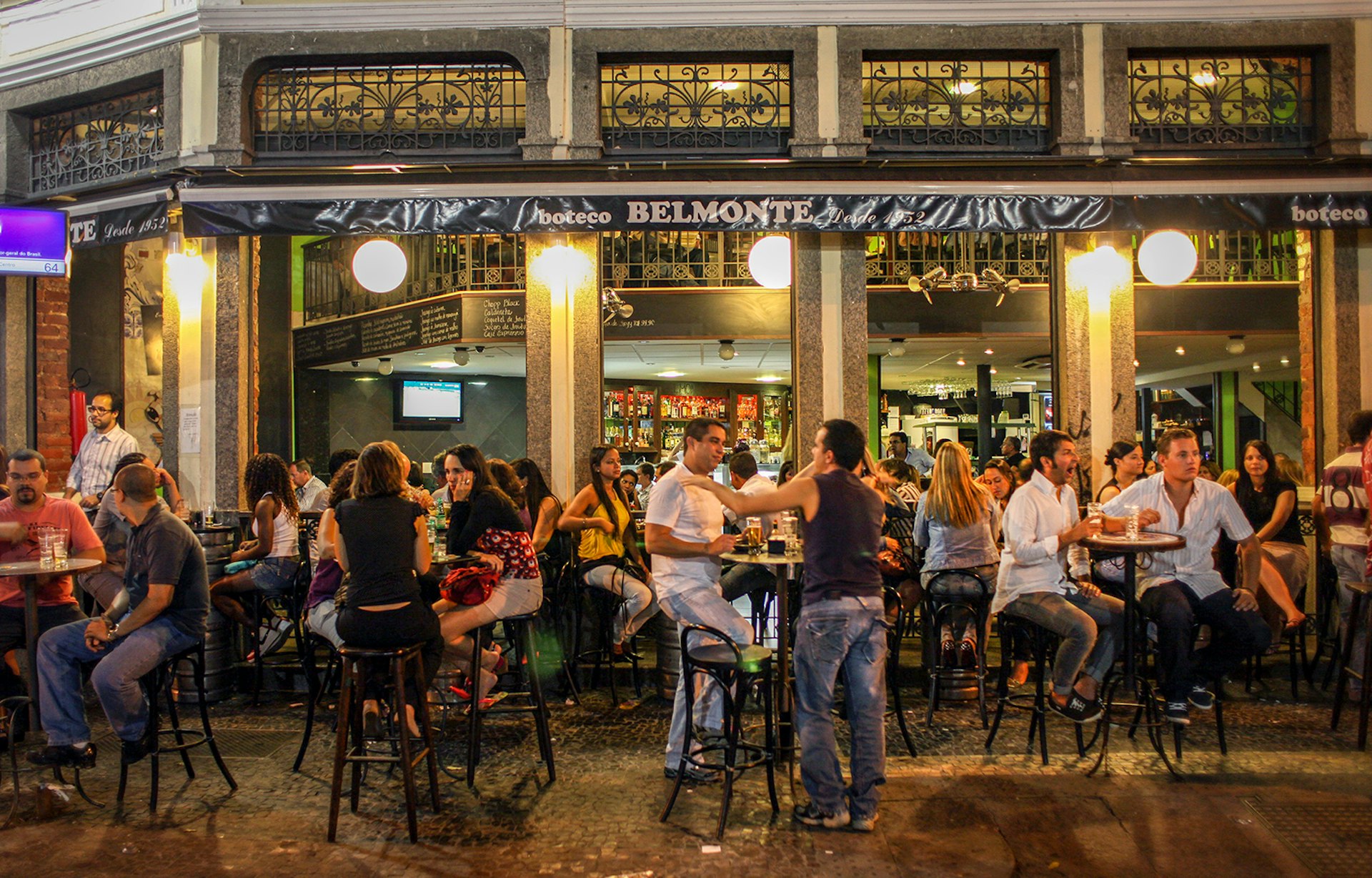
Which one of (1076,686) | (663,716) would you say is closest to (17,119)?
(663,716)

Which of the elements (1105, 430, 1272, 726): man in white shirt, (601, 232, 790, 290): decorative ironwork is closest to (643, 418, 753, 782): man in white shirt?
(1105, 430, 1272, 726): man in white shirt

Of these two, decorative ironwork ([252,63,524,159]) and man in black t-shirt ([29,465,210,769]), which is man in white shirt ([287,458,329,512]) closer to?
decorative ironwork ([252,63,524,159])

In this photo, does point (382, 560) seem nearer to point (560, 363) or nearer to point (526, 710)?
point (526, 710)

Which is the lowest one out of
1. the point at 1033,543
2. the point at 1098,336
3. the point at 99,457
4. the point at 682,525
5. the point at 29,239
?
the point at 1033,543

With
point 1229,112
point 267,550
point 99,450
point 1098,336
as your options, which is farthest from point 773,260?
point 99,450

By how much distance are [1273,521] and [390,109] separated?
871 cm

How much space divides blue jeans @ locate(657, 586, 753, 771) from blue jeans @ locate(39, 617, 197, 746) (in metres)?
2.81

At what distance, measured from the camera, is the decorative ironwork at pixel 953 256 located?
533 inches

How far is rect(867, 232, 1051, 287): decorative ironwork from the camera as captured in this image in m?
13.5

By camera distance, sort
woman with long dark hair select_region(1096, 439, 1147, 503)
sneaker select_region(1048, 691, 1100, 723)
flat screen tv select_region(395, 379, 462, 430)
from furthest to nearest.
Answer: flat screen tv select_region(395, 379, 462, 430) → woman with long dark hair select_region(1096, 439, 1147, 503) → sneaker select_region(1048, 691, 1100, 723)

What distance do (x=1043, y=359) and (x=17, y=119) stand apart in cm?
1547

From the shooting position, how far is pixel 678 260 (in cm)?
1290

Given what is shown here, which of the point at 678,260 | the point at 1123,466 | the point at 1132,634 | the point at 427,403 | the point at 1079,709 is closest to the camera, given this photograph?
the point at 1132,634

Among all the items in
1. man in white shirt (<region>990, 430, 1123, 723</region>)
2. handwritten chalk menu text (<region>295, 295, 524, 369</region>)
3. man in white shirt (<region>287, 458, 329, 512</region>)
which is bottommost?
man in white shirt (<region>990, 430, 1123, 723</region>)
